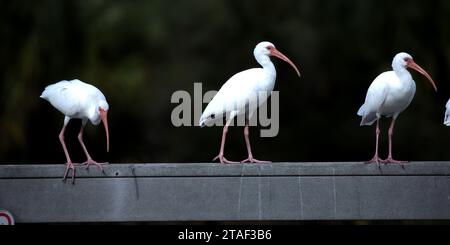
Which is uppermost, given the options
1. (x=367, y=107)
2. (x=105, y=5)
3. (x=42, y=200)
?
(x=105, y=5)

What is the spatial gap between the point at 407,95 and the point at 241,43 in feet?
18.3

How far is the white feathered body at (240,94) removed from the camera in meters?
8.12

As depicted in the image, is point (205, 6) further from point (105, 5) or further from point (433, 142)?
point (433, 142)

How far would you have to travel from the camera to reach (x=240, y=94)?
26.6 ft

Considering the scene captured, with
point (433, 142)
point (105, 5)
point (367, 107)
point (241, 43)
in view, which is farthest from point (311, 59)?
point (367, 107)

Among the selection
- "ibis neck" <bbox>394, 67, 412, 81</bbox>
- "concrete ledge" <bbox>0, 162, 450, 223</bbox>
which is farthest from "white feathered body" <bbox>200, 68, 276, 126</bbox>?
"concrete ledge" <bbox>0, 162, 450, 223</bbox>

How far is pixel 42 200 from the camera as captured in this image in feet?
23.5

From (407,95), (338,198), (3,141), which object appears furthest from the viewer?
(3,141)

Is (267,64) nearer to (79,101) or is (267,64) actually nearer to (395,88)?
(395,88)

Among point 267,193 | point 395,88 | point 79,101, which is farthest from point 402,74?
point 79,101

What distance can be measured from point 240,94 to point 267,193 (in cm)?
127

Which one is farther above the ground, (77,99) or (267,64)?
(267,64)

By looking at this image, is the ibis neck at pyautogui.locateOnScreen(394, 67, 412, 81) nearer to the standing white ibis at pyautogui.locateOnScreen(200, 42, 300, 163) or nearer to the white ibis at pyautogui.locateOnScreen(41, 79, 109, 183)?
the standing white ibis at pyautogui.locateOnScreen(200, 42, 300, 163)

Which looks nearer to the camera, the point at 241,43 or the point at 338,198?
the point at 338,198
